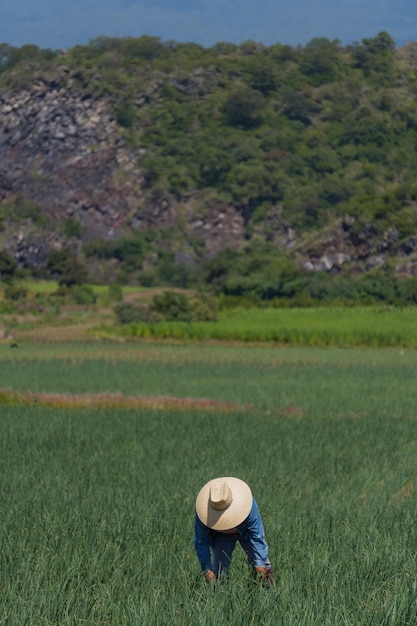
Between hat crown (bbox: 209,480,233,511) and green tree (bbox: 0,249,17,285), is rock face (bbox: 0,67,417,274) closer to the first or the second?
green tree (bbox: 0,249,17,285)

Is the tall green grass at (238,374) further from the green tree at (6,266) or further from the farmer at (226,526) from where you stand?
the green tree at (6,266)

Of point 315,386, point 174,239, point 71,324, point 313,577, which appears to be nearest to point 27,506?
point 313,577

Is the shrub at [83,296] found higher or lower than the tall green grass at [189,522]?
lower

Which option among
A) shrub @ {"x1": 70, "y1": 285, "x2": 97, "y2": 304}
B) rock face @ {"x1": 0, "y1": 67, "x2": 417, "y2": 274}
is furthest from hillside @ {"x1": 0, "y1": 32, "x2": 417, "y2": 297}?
shrub @ {"x1": 70, "y1": 285, "x2": 97, "y2": 304}

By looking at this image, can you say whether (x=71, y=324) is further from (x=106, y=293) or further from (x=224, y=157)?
(x=224, y=157)

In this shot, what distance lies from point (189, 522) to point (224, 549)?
3171 millimetres

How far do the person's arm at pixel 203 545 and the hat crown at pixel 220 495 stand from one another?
33 cm

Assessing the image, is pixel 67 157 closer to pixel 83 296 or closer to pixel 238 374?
pixel 83 296

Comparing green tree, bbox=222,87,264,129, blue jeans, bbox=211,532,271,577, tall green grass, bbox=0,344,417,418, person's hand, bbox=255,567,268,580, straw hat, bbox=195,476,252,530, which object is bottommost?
tall green grass, bbox=0,344,417,418

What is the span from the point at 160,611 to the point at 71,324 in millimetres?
53304

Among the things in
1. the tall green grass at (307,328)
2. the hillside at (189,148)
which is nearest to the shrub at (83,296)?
the tall green grass at (307,328)

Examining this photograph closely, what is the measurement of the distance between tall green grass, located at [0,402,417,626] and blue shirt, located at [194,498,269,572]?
0.64ft

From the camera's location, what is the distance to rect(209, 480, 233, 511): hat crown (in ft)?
20.9

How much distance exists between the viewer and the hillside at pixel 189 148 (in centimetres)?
11550
